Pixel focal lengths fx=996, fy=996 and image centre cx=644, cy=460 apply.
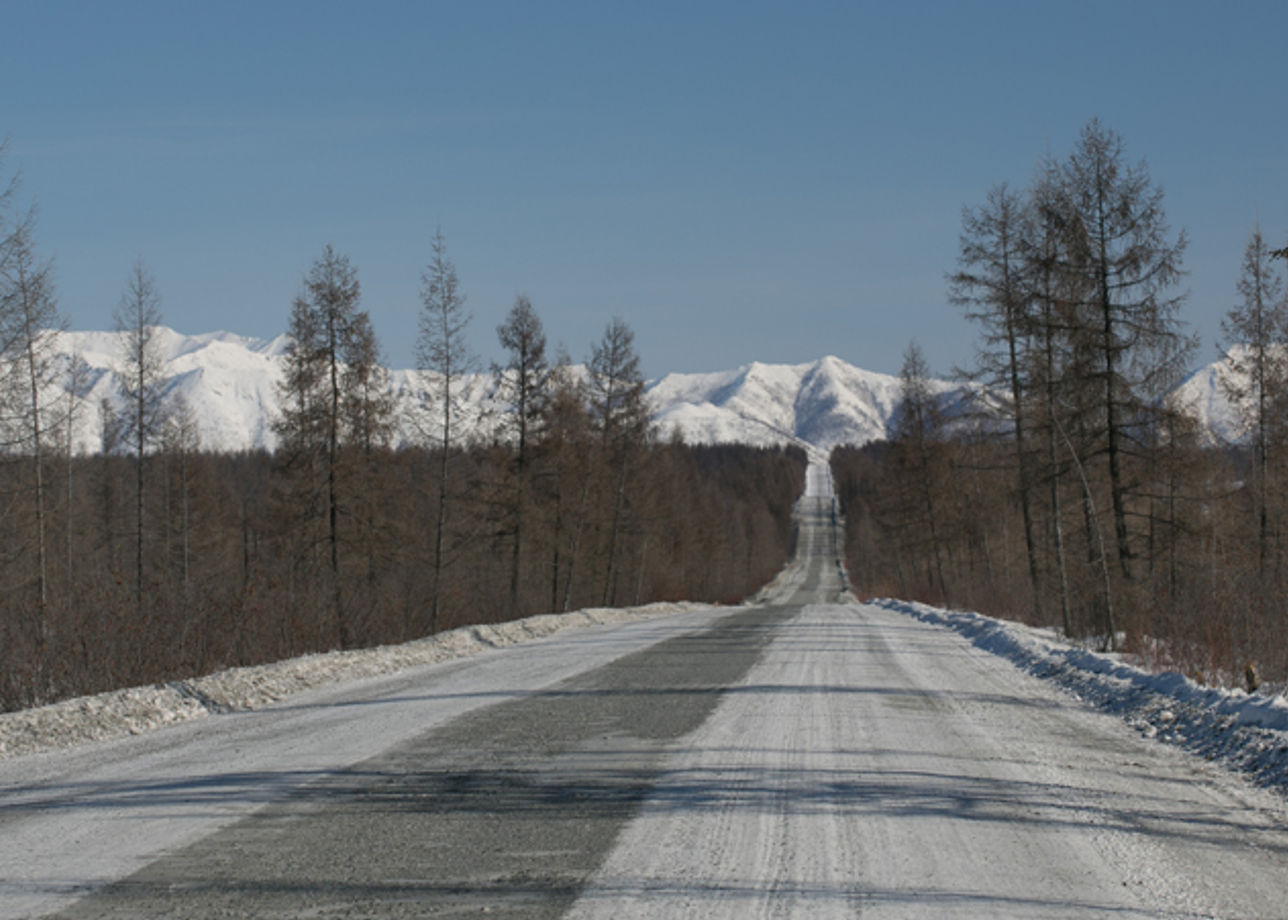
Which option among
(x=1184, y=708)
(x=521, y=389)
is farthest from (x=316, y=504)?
(x=1184, y=708)

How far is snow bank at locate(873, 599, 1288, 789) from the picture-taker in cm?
768

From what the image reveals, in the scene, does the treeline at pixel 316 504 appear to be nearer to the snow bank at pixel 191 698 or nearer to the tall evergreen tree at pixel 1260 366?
the snow bank at pixel 191 698

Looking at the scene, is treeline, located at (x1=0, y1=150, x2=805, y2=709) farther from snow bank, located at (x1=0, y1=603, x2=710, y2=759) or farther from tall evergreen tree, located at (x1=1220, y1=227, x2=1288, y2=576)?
tall evergreen tree, located at (x1=1220, y1=227, x2=1288, y2=576)

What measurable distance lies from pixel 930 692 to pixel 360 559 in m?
21.1

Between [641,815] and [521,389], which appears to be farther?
[521,389]

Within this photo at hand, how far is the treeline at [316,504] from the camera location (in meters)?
13.8

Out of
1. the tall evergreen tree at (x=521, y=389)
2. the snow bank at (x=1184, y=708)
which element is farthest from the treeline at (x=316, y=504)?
the snow bank at (x=1184, y=708)

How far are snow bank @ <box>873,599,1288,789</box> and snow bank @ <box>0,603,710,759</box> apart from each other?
9.18 meters

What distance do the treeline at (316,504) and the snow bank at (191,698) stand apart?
1306mm

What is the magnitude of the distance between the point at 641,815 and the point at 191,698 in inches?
264

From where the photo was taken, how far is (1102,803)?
6.52m

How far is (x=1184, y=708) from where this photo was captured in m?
9.60

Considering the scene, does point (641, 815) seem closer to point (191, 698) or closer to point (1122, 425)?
point (191, 698)

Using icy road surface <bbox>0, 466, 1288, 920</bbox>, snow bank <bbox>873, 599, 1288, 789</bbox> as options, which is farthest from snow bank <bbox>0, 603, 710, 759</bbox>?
snow bank <bbox>873, 599, 1288, 789</bbox>
